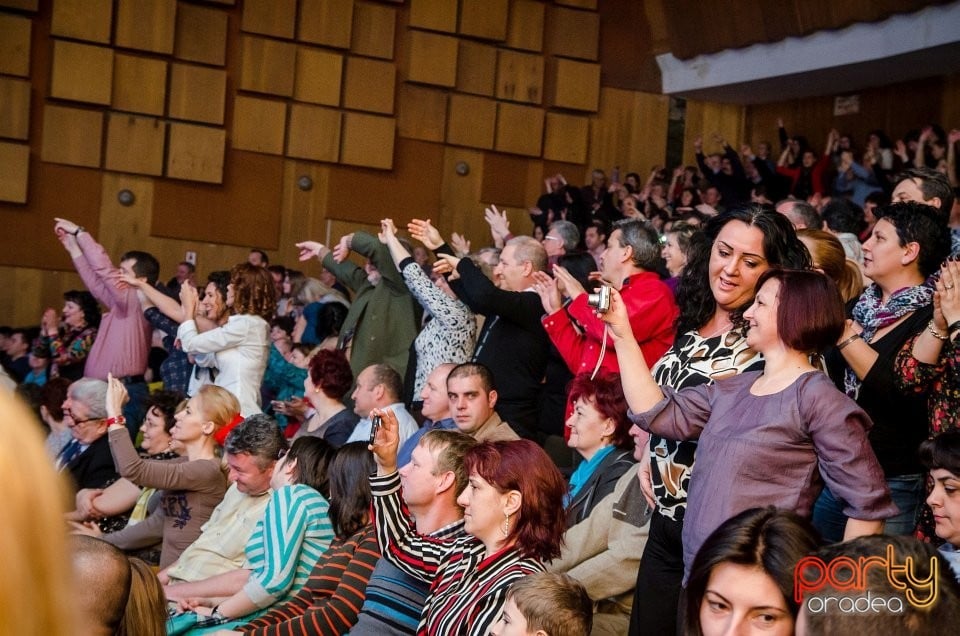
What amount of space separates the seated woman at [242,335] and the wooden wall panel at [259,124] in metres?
4.24

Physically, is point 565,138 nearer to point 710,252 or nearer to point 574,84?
point 574,84

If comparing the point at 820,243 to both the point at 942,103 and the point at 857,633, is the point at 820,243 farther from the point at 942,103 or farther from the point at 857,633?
the point at 942,103

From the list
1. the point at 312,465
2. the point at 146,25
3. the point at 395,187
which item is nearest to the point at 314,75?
the point at 395,187

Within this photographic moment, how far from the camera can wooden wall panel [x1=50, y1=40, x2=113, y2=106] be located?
8.10 meters

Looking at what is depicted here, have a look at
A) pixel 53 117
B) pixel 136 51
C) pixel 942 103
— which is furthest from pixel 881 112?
pixel 53 117

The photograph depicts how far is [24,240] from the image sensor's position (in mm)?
8055

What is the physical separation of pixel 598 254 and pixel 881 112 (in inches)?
120

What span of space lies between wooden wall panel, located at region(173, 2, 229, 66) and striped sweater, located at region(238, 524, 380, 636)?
20.6 feet

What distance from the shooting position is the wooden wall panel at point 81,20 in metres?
8.09

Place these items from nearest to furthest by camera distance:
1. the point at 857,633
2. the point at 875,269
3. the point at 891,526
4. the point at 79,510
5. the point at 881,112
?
the point at 857,633 → the point at 891,526 → the point at 875,269 → the point at 79,510 → the point at 881,112

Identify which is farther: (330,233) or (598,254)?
(330,233)

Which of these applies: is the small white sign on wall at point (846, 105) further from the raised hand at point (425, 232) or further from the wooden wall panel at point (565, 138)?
the raised hand at point (425, 232)

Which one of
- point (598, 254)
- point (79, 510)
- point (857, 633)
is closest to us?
point (857, 633)

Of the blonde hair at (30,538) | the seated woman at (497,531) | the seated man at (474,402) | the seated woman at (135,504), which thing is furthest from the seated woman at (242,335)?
the blonde hair at (30,538)
